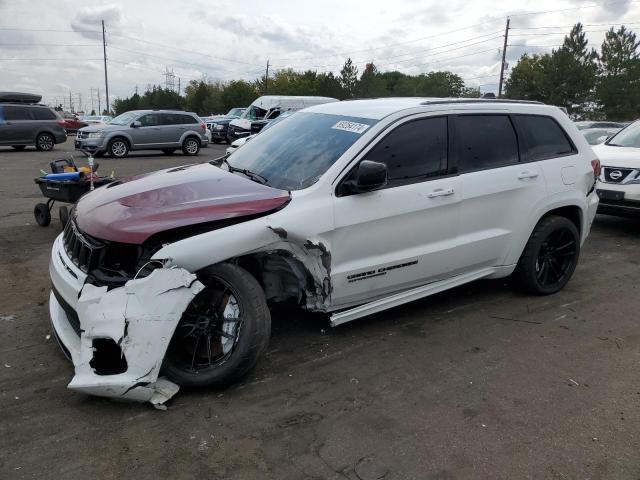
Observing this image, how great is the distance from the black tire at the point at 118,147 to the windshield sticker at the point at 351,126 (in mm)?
16106

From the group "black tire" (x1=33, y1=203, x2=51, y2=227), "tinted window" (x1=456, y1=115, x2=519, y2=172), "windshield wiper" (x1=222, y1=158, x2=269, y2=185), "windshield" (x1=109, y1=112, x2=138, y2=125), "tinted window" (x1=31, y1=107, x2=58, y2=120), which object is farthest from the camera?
"tinted window" (x1=31, y1=107, x2=58, y2=120)

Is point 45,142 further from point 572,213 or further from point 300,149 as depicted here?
point 572,213

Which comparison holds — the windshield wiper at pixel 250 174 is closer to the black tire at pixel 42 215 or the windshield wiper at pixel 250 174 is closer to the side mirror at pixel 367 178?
the side mirror at pixel 367 178

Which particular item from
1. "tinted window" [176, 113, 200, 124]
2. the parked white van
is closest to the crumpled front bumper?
"tinted window" [176, 113, 200, 124]

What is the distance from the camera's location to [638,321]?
452cm

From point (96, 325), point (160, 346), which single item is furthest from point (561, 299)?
point (96, 325)

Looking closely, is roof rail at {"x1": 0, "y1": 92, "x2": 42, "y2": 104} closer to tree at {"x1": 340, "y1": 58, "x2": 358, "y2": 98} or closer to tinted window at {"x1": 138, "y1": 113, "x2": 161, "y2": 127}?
tinted window at {"x1": 138, "y1": 113, "x2": 161, "y2": 127}

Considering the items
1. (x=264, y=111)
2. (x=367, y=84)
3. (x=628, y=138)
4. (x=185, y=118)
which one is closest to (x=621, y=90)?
(x=367, y=84)

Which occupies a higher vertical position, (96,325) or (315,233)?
(315,233)

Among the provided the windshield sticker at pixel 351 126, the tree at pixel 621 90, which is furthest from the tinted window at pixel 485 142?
the tree at pixel 621 90

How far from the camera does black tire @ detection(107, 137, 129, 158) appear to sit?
18.4m

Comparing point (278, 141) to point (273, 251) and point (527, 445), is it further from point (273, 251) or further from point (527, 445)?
point (527, 445)

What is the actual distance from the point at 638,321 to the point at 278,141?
11.2ft

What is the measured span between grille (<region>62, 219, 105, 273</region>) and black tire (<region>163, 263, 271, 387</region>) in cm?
64
